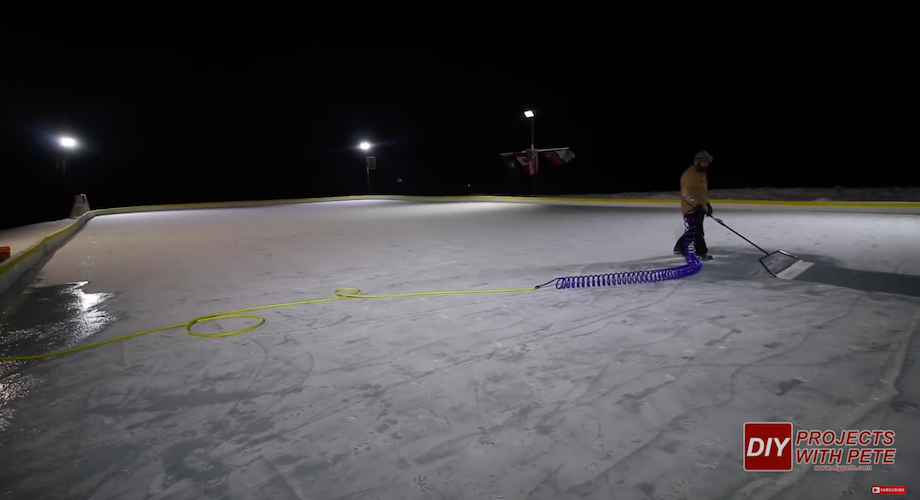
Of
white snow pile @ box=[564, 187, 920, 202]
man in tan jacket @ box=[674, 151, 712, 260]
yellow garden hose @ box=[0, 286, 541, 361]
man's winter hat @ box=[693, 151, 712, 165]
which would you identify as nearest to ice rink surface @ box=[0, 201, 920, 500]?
yellow garden hose @ box=[0, 286, 541, 361]

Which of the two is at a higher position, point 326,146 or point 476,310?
point 326,146

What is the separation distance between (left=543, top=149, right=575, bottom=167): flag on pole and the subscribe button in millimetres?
23655

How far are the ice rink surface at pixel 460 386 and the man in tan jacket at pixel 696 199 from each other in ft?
1.56

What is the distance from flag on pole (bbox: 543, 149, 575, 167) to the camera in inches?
987

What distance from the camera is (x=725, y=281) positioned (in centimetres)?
584

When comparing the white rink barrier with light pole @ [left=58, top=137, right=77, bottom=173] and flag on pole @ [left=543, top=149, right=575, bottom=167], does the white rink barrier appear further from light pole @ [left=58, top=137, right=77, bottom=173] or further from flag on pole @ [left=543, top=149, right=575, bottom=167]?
flag on pole @ [left=543, top=149, right=575, bottom=167]

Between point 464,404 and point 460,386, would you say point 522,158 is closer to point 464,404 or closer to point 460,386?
point 460,386

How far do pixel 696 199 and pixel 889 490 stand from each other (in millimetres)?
5093

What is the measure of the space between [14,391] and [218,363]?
4.10 ft

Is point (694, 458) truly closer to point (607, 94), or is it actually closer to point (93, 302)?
point (93, 302)

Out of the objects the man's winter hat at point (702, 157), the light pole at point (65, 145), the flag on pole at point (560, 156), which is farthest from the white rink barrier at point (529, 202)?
the man's winter hat at point (702, 157)

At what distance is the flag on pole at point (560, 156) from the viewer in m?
25.1

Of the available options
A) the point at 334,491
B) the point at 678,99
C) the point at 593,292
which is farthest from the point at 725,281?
the point at 678,99

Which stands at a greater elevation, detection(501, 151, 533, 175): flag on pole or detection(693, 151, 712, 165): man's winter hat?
detection(501, 151, 533, 175): flag on pole
